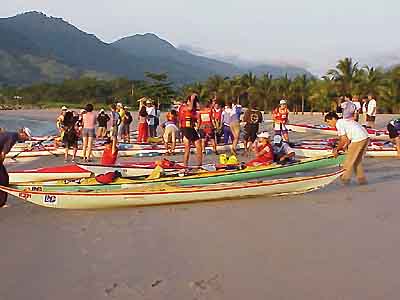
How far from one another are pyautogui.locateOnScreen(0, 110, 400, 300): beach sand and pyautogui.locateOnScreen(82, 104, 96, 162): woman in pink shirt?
5149mm

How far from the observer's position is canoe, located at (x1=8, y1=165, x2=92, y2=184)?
30.5ft

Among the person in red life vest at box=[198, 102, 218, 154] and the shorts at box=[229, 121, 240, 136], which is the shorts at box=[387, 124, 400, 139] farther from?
the person in red life vest at box=[198, 102, 218, 154]

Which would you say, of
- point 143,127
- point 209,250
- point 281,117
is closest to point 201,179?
point 209,250

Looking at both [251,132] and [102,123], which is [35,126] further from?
[251,132]

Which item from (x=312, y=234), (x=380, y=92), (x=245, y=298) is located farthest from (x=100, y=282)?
(x=380, y=92)

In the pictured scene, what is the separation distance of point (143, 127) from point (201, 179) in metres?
8.98

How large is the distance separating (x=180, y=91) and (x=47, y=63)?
12220 centimetres

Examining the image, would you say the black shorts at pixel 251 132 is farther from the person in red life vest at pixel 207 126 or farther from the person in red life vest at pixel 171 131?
the person in red life vest at pixel 171 131

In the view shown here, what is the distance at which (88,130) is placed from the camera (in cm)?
1344

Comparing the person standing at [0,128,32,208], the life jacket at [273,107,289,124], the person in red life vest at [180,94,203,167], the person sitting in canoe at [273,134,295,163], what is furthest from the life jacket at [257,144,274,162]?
the life jacket at [273,107,289,124]

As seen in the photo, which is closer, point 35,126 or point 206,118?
point 206,118

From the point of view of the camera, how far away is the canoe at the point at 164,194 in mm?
7629

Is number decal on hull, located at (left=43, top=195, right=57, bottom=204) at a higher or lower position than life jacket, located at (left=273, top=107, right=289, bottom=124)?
lower

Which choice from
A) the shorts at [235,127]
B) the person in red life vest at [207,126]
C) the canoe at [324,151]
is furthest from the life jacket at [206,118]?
the canoe at [324,151]
